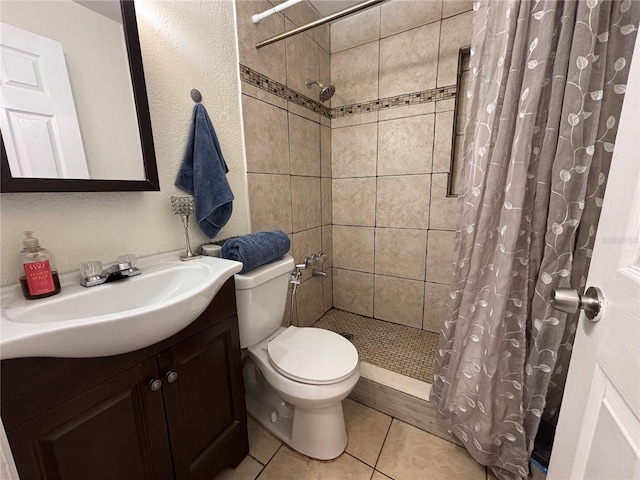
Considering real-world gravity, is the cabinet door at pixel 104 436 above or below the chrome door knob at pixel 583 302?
below

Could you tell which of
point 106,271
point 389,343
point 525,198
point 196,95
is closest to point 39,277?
point 106,271

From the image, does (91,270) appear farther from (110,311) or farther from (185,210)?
(185,210)

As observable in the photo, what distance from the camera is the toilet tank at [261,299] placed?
3.26ft

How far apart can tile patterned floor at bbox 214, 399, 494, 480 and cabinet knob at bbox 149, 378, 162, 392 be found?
64 centimetres

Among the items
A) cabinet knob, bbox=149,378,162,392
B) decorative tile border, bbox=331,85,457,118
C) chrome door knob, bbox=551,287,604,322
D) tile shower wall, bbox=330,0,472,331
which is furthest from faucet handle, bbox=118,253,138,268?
decorative tile border, bbox=331,85,457,118

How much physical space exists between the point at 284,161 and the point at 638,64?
1.34m

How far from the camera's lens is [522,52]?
813mm

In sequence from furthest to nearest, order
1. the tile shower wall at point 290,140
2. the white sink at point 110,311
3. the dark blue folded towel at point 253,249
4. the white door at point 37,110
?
the tile shower wall at point 290,140, the dark blue folded towel at point 253,249, the white door at point 37,110, the white sink at point 110,311

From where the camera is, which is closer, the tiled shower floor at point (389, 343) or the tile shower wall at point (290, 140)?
the tile shower wall at point (290, 140)

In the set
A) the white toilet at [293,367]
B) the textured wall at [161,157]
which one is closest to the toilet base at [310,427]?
the white toilet at [293,367]

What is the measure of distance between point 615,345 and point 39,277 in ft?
3.93

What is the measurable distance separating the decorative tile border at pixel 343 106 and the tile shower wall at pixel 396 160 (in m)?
0.03

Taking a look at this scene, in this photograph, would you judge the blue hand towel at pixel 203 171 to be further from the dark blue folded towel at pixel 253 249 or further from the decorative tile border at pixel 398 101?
the decorative tile border at pixel 398 101

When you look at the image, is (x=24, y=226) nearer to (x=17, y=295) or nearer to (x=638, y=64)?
(x=17, y=295)
